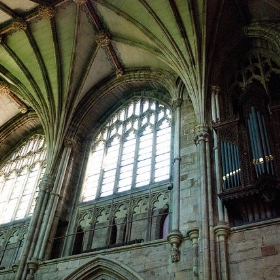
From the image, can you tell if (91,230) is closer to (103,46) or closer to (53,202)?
(53,202)

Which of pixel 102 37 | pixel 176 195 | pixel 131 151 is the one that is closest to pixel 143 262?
pixel 176 195

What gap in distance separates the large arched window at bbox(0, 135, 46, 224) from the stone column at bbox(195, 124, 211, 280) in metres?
6.77

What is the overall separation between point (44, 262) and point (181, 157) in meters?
4.63

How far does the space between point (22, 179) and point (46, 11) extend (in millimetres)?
6279

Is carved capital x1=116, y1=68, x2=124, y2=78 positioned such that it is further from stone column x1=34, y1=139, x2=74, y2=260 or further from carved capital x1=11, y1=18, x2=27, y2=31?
carved capital x1=11, y1=18, x2=27, y2=31

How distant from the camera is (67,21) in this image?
1575 cm

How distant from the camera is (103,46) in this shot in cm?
1625

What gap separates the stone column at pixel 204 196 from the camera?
8.92 m

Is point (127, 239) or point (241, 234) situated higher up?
point (127, 239)

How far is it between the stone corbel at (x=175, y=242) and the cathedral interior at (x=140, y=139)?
0.10ft

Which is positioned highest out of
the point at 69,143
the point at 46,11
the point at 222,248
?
the point at 46,11

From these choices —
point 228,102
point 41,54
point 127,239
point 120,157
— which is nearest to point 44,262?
point 127,239

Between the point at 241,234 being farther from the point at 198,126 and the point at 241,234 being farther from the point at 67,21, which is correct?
the point at 67,21

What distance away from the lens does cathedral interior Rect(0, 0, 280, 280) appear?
32.3ft
